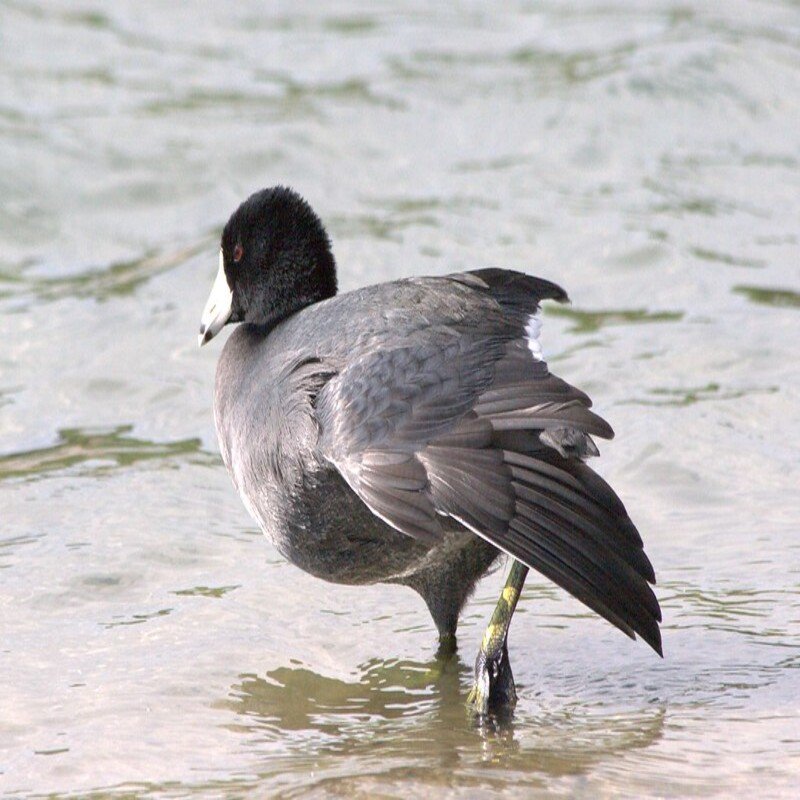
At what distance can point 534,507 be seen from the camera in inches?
125

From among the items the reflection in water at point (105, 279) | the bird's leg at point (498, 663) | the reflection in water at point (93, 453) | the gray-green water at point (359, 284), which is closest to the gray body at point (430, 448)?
the bird's leg at point (498, 663)

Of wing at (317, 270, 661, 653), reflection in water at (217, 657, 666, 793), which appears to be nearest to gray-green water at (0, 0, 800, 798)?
reflection in water at (217, 657, 666, 793)

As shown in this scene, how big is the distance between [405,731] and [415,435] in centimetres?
79

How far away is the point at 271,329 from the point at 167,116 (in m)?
5.37

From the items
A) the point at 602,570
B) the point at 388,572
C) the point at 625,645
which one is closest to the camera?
the point at 602,570

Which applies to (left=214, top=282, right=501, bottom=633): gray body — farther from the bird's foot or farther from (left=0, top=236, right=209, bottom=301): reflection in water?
(left=0, top=236, right=209, bottom=301): reflection in water

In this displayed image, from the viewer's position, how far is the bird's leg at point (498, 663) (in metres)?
3.71

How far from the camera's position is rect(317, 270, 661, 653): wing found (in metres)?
3.15

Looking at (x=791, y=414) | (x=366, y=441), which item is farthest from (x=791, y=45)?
(x=366, y=441)

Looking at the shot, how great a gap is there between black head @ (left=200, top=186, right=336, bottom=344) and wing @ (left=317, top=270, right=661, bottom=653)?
2.65ft

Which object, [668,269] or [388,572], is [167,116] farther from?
[388,572]

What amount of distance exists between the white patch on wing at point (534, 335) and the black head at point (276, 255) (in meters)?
0.73

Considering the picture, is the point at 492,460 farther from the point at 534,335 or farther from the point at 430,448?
the point at 534,335

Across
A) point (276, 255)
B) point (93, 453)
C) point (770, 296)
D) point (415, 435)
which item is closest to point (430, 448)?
point (415, 435)
